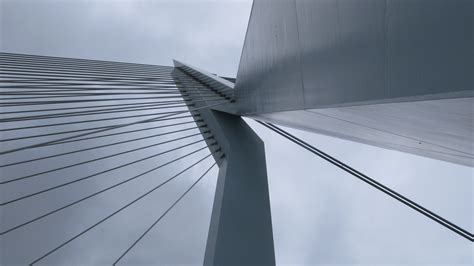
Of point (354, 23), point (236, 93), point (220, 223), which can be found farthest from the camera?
point (236, 93)

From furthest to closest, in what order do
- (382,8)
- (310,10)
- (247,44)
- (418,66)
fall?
1. (247,44)
2. (310,10)
3. (382,8)
4. (418,66)

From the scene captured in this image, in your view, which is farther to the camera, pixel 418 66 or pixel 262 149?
pixel 262 149

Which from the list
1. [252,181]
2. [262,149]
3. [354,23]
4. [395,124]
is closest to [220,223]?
[252,181]

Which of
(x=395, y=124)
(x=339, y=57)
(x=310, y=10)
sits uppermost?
(x=310, y=10)

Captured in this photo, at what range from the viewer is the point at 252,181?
7363 millimetres

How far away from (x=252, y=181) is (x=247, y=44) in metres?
2.79

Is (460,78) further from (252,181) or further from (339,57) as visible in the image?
(252,181)

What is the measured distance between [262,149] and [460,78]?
22.1 ft

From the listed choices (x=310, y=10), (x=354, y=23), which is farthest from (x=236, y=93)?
(x=354, y=23)

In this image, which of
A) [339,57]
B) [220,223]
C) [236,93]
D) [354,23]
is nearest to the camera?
[354,23]

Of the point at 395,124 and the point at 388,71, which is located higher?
the point at 388,71

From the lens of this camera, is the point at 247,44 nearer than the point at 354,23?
No

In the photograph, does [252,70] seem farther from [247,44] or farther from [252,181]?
[252,181]

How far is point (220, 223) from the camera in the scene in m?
6.17
